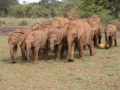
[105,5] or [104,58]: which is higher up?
[105,5]

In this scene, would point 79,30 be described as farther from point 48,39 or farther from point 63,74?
point 63,74

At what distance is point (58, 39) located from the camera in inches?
411

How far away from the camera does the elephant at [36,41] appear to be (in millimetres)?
9633

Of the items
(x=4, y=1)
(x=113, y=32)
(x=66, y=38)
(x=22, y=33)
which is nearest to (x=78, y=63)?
(x=66, y=38)

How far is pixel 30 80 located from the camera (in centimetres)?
779

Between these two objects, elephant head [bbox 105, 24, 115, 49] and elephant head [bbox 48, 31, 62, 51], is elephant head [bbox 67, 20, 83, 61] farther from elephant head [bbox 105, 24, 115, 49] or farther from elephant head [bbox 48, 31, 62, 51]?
elephant head [bbox 105, 24, 115, 49]

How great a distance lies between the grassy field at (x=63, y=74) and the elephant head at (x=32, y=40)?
0.69m

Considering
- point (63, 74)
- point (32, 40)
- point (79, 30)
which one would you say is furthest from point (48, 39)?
point (63, 74)

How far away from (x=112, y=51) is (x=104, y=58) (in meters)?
1.72

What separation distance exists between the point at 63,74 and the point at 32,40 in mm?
2033

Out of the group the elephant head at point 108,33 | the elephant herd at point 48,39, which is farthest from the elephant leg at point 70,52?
the elephant head at point 108,33

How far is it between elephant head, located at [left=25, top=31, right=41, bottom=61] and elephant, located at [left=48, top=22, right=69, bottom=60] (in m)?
0.52

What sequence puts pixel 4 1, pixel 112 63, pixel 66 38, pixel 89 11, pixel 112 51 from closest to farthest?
1. pixel 112 63
2. pixel 66 38
3. pixel 112 51
4. pixel 89 11
5. pixel 4 1

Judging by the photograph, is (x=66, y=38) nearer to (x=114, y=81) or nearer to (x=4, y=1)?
(x=114, y=81)
